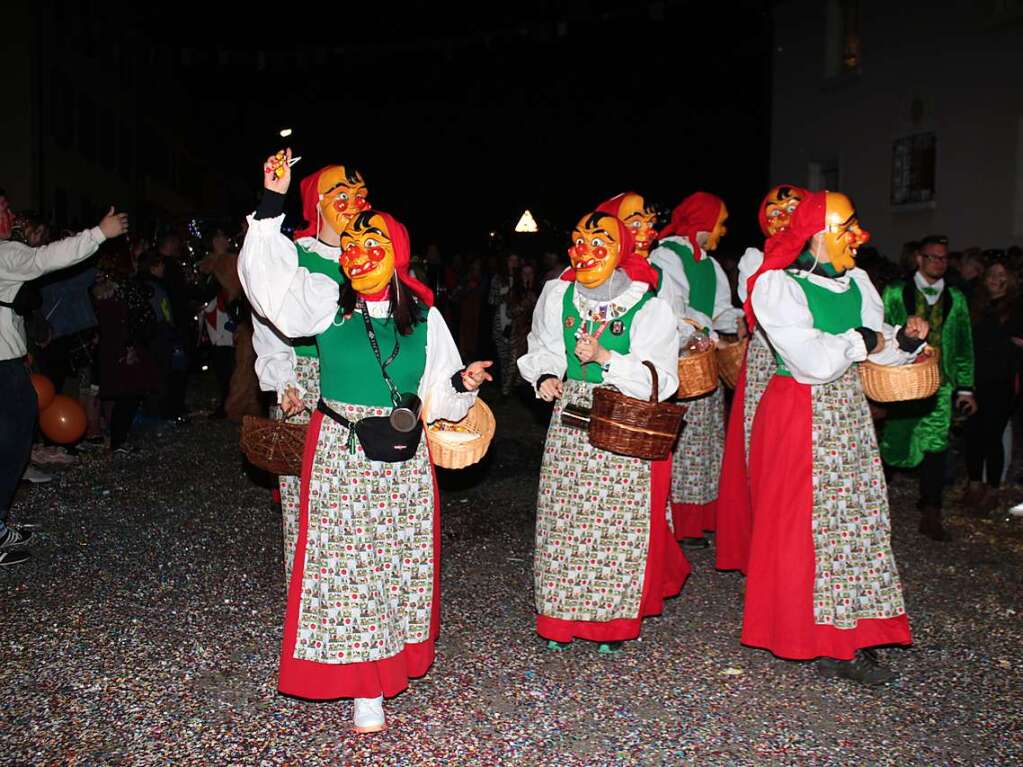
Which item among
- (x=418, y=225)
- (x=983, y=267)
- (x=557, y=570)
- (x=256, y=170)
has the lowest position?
(x=557, y=570)

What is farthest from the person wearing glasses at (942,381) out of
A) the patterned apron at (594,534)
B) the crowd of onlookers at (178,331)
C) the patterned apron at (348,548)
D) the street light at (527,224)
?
the street light at (527,224)

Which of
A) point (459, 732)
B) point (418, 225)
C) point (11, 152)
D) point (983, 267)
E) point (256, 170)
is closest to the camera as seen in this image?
point (459, 732)

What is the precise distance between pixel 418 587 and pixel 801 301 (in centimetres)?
206

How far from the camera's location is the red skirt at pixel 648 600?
4.84m

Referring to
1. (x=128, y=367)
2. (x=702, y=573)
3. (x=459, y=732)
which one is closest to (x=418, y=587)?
(x=459, y=732)

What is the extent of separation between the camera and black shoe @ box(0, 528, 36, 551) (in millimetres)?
6359

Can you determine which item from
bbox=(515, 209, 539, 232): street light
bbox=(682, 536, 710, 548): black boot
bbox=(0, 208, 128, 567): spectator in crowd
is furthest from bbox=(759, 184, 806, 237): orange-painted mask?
bbox=(515, 209, 539, 232): street light

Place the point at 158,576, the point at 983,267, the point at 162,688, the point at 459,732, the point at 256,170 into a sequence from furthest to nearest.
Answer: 1. the point at 256,170
2. the point at 983,267
3. the point at 158,576
4. the point at 162,688
5. the point at 459,732

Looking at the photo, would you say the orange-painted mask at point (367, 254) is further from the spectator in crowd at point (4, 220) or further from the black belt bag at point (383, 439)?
the spectator in crowd at point (4, 220)

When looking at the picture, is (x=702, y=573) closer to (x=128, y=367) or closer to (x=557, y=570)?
(x=557, y=570)

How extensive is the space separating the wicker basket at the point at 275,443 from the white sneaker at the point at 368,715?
0.95 m

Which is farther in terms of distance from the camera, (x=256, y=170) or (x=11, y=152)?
(x=256, y=170)

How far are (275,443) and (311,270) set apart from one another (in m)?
0.93

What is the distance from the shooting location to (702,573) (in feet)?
20.2
